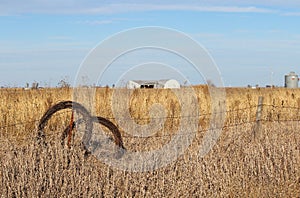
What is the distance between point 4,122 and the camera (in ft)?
44.0

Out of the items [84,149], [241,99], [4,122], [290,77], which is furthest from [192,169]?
[290,77]

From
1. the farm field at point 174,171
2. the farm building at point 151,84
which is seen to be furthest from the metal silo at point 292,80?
the farm field at point 174,171

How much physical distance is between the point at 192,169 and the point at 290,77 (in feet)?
151

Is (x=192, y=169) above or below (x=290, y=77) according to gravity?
below

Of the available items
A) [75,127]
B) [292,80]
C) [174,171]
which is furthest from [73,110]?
[292,80]

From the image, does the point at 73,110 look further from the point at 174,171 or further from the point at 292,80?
the point at 292,80

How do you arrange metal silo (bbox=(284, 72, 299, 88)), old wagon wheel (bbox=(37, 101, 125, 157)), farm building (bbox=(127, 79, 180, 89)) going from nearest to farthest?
1. old wagon wheel (bbox=(37, 101, 125, 157))
2. farm building (bbox=(127, 79, 180, 89))
3. metal silo (bbox=(284, 72, 299, 88))

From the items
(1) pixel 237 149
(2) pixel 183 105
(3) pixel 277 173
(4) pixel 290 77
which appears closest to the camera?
(3) pixel 277 173

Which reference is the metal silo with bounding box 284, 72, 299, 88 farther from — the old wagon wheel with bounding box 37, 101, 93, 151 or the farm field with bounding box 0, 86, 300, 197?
the old wagon wheel with bounding box 37, 101, 93, 151

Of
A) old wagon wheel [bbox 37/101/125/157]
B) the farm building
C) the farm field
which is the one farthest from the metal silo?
old wagon wheel [bbox 37/101/125/157]

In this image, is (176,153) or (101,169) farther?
(176,153)

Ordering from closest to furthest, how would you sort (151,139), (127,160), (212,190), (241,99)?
1. (212,190)
2. (127,160)
3. (151,139)
4. (241,99)

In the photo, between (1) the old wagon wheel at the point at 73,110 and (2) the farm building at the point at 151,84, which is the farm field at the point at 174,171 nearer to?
(1) the old wagon wheel at the point at 73,110

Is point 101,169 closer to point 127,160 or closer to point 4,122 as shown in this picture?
point 127,160
